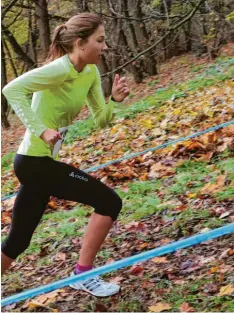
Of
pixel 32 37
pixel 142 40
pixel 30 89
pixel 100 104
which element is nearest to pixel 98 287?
pixel 100 104

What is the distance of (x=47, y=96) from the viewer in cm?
303

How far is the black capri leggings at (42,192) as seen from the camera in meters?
3.06

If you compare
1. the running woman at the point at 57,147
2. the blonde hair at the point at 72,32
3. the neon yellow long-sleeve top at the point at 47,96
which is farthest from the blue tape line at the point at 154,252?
the blonde hair at the point at 72,32

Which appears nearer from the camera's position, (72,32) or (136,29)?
(72,32)

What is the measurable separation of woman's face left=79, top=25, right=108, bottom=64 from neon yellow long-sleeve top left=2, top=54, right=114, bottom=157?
97 mm

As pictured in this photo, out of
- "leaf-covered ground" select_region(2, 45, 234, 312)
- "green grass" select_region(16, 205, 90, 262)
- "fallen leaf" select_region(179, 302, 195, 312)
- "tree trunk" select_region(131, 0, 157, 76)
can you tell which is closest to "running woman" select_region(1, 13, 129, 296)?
"leaf-covered ground" select_region(2, 45, 234, 312)

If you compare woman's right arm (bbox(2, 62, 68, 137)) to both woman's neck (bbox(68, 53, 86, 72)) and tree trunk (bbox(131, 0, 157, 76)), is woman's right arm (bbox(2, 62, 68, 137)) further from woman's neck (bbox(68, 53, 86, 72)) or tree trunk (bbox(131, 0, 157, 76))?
tree trunk (bbox(131, 0, 157, 76))

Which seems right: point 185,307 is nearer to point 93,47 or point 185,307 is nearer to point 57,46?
point 93,47

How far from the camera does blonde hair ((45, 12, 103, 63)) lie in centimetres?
304

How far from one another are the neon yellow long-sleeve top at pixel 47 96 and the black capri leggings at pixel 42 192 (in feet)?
0.30

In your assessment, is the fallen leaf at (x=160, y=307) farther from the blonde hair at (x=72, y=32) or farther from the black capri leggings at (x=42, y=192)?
the blonde hair at (x=72, y=32)

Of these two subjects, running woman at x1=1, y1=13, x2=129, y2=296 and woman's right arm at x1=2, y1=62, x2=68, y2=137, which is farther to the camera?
running woman at x1=1, y1=13, x2=129, y2=296

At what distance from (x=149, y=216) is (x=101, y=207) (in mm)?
1383

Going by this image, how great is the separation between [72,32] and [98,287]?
5.41 ft
